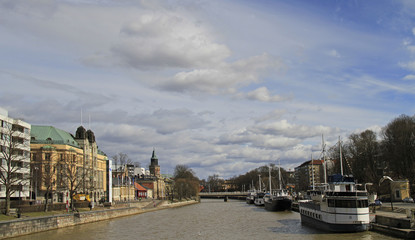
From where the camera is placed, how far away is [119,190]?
17700 cm

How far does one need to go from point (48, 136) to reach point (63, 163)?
12.5m

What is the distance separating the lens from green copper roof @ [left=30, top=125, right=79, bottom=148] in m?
119

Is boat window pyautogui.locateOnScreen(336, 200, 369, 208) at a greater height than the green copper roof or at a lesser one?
lesser

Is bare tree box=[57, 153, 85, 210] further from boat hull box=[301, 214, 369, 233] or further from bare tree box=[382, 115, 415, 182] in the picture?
bare tree box=[382, 115, 415, 182]

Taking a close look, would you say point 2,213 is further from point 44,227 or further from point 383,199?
point 383,199

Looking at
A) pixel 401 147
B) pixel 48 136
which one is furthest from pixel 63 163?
pixel 401 147

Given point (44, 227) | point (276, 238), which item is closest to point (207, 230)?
point (276, 238)

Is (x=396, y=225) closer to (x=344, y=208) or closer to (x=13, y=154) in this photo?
(x=344, y=208)

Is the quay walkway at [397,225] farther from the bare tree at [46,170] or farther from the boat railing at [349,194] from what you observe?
the bare tree at [46,170]

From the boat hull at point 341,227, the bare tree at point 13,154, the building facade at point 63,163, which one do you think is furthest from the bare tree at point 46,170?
the boat hull at point 341,227

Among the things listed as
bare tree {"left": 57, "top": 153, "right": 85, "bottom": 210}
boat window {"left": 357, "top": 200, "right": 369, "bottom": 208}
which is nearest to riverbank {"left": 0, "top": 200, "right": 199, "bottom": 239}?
bare tree {"left": 57, "top": 153, "right": 85, "bottom": 210}

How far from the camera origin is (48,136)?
12262 cm

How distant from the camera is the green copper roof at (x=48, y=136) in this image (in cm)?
11912

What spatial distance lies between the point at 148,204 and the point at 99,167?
72.9 ft
